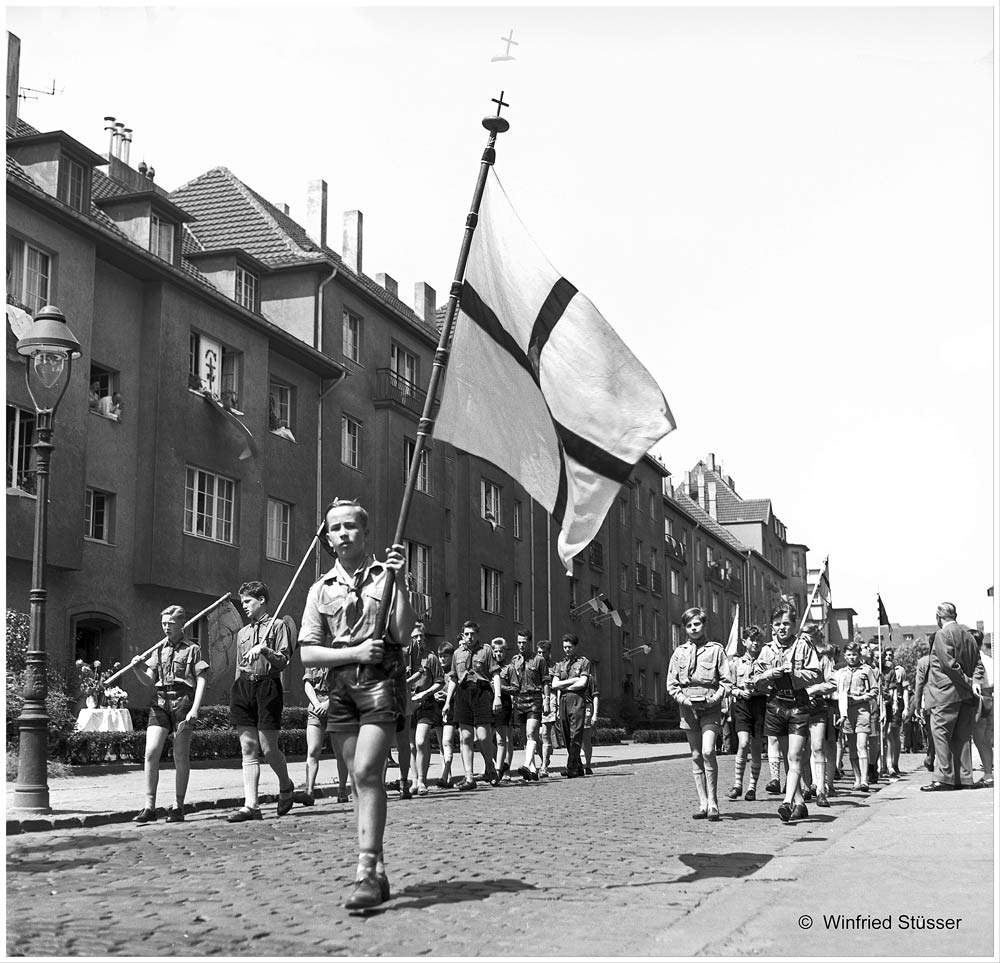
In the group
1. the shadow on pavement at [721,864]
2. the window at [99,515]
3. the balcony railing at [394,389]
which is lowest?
the shadow on pavement at [721,864]

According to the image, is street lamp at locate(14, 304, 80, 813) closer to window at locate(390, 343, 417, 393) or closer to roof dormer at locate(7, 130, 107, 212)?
roof dormer at locate(7, 130, 107, 212)

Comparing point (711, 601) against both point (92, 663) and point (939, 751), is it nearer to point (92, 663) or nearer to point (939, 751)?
point (92, 663)

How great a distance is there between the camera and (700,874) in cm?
707

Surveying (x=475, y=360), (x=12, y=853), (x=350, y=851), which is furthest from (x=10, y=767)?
(x=475, y=360)

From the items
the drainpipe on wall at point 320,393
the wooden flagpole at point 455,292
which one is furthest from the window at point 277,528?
the wooden flagpole at point 455,292

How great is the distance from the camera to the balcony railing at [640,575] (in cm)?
5862

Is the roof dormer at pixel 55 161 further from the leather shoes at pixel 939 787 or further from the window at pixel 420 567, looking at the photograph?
the leather shoes at pixel 939 787

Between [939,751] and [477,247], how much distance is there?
930 cm

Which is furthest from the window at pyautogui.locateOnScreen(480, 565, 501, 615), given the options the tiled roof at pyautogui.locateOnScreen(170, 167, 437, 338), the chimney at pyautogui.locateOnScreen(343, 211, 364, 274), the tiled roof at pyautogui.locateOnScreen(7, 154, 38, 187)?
the tiled roof at pyautogui.locateOnScreen(7, 154, 38, 187)

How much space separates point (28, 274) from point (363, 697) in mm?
18256

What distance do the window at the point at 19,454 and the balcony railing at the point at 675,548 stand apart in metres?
46.2

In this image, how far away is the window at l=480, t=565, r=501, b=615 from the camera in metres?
40.2

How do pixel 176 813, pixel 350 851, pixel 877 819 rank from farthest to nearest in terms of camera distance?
pixel 176 813
pixel 877 819
pixel 350 851

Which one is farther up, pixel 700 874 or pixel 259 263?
pixel 259 263
